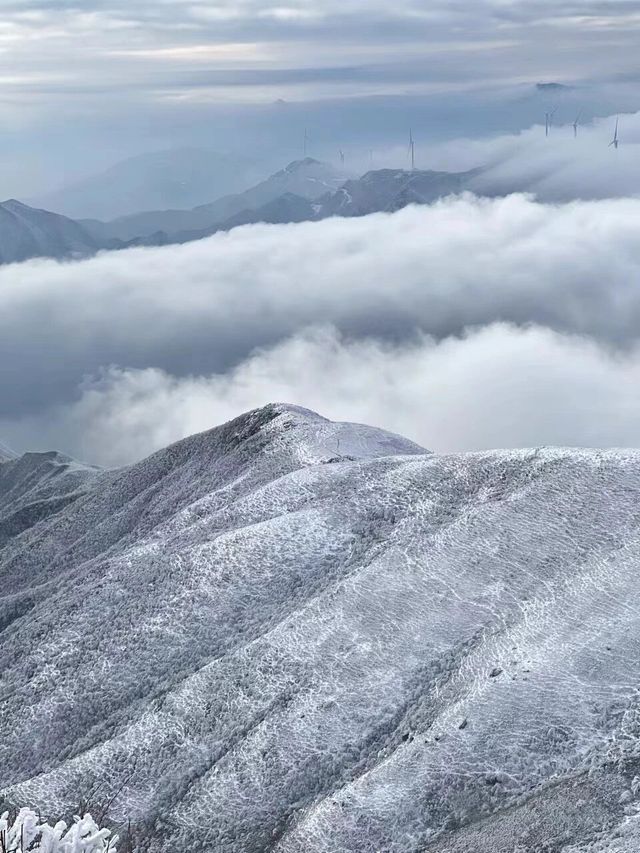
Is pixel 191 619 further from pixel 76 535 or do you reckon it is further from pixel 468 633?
pixel 76 535

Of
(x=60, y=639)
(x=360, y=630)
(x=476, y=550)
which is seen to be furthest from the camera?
(x=60, y=639)

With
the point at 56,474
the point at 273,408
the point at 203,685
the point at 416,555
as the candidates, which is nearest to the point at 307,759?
Result: the point at 203,685

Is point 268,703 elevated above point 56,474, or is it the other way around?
point 268,703

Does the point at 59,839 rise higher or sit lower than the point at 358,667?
higher

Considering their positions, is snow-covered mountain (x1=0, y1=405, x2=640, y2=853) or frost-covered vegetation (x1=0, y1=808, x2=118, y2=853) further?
snow-covered mountain (x1=0, y1=405, x2=640, y2=853)

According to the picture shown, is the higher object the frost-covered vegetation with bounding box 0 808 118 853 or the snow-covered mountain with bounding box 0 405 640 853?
the frost-covered vegetation with bounding box 0 808 118 853

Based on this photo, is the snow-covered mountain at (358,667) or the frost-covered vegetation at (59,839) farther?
the snow-covered mountain at (358,667)

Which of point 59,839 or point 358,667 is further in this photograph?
point 358,667

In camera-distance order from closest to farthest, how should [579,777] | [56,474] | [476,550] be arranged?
[579,777] < [476,550] < [56,474]
